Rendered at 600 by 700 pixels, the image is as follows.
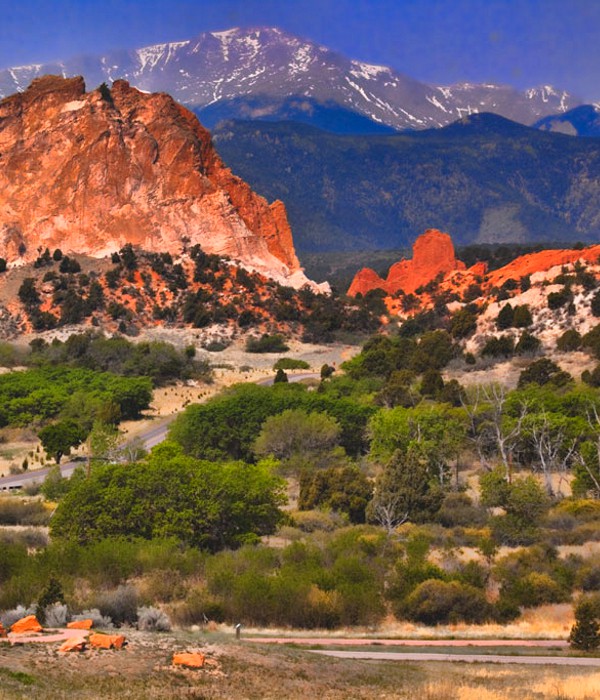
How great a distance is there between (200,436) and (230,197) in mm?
58183

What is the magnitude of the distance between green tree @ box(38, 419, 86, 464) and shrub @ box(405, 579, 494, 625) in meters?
23.8

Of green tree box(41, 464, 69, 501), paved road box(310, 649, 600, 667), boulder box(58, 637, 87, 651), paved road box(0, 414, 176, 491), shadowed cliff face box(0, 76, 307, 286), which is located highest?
shadowed cliff face box(0, 76, 307, 286)

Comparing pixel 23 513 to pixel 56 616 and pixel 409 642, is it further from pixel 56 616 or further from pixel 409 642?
pixel 409 642

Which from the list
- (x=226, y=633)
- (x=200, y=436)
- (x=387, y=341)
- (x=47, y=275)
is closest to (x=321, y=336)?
(x=387, y=341)

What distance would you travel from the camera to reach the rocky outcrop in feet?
359

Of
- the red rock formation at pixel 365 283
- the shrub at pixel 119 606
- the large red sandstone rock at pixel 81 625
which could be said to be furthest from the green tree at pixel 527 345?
the red rock formation at pixel 365 283

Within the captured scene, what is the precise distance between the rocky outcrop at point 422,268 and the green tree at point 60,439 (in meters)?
66.8

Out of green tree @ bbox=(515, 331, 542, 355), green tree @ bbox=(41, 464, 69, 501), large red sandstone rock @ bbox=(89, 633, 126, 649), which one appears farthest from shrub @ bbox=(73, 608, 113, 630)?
green tree @ bbox=(515, 331, 542, 355)

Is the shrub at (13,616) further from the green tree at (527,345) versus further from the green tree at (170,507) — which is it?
the green tree at (527,345)

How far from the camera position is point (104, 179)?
288 ft

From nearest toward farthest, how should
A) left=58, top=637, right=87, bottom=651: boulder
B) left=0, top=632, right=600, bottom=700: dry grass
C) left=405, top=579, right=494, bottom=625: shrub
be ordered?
left=0, top=632, right=600, bottom=700: dry grass, left=58, top=637, right=87, bottom=651: boulder, left=405, top=579, right=494, bottom=625: shrub

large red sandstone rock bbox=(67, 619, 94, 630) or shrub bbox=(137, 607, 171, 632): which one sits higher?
large red sandstone rock bbox=(67, 619, 94, 630)

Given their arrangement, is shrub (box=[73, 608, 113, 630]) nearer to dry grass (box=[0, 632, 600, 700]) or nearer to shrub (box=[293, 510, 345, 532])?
dry grass (box=[0, 632, 600, 700])

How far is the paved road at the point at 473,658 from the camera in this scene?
57.2 feet
